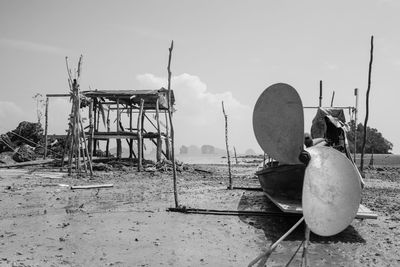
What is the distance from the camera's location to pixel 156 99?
66.1 ft

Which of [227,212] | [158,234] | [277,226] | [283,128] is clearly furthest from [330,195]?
[227,212]

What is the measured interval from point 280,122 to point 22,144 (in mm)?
22082

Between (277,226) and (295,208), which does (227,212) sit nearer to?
(277,226)

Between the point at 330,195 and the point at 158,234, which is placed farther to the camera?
the point at 158,234

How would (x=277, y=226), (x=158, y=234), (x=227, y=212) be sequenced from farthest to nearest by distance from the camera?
(x=227, y=212), (x=277, y=226), (x=158, y=234)

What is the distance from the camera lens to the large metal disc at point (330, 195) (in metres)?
3.60

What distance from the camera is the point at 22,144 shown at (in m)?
24.8

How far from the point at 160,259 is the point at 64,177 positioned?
Answer: 9630 millimetres

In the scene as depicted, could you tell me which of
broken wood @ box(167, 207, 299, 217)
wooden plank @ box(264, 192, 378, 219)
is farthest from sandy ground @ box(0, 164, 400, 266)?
wooden plank @ box(264, 192, 378, 219)

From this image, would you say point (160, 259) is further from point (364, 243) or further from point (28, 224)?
point (364, 243)

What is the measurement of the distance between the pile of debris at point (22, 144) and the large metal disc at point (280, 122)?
16.9 m

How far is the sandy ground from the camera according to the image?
236 inches

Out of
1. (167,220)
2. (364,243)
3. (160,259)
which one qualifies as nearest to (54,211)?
(167,220)

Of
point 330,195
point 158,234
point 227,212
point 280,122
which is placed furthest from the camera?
point 227,212
